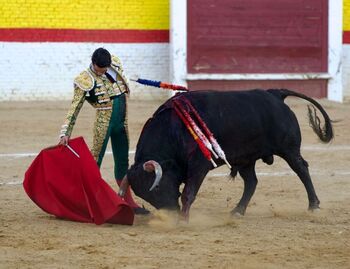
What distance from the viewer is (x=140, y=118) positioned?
461 inches

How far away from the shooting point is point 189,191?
5.93 meters

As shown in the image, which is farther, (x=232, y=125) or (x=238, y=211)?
(x=238, y=211)

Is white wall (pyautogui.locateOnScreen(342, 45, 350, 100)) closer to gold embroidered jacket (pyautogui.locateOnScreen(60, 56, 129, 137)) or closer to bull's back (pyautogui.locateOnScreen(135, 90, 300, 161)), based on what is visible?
bull's back (pyautogui.locateOnScreen(135, 90, 300, 161))

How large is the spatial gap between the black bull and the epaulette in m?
0.43

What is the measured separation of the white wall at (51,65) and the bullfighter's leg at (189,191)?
7.04m

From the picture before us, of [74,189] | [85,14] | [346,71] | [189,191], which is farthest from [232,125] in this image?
[346,71]

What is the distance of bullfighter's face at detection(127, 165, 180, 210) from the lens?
19.3ft

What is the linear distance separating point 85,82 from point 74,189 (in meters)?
0.67

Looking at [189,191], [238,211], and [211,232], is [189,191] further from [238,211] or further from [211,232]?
[238,211]

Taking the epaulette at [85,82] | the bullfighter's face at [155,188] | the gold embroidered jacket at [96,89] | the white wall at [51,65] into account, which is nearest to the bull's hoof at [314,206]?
the bullfighter's face at [155,188]

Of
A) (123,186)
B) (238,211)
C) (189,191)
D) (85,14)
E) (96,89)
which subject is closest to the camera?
(189,191)

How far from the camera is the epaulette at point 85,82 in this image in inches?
238

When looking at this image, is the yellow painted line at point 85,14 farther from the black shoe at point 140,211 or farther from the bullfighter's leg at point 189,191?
the bullfighter's leg at point 189,191

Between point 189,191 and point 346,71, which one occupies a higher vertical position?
point 189,191
